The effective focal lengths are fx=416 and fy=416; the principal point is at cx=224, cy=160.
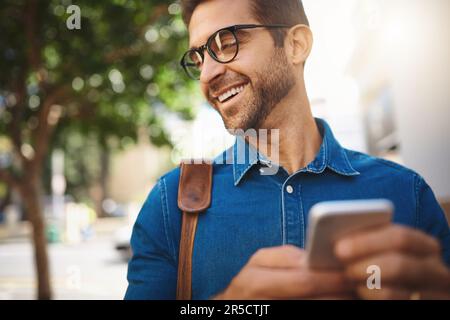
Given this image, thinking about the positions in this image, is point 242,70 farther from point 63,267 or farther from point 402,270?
point 63,267

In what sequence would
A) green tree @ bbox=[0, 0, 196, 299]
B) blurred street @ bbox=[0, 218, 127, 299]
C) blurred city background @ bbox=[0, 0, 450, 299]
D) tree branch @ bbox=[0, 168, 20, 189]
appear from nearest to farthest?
1. blurred city background @ bbox=[0, 0, 450, 299]
2. green tree @ bbox=[0, 0, 196, 299]
3. tree branch @ bbox=[0, 168, 20, 189]
4. blurred street @ bbox=[0, 218, 127, 299]

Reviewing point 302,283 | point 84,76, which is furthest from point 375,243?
point 84,76

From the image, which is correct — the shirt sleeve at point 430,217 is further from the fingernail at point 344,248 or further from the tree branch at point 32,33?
the tree branch at point 32,33

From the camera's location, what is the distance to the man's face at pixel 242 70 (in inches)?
50.8

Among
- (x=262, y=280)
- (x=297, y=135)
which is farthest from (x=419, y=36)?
(x=262, y=280)

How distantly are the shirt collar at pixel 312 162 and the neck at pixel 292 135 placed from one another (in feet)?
0.09

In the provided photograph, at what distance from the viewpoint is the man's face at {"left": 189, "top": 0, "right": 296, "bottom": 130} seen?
4.23 ft

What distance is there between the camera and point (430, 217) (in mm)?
1252

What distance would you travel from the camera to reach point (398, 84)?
253 cm

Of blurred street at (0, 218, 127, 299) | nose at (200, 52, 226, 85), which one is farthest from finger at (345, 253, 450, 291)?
blurred street at (0, 218, 127, 299)

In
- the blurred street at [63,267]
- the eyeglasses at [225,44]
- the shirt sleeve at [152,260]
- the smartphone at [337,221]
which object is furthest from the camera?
the blurred street at [63,267]

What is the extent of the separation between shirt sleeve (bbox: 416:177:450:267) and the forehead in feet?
2.46

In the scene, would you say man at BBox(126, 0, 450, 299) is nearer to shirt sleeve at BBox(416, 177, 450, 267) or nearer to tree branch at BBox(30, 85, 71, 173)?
shirt sleeve at BBox(416, 177, 450, 267)

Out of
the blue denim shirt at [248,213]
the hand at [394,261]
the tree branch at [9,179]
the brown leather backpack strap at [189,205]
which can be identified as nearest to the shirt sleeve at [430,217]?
the blue denim shirt at [248,213]
